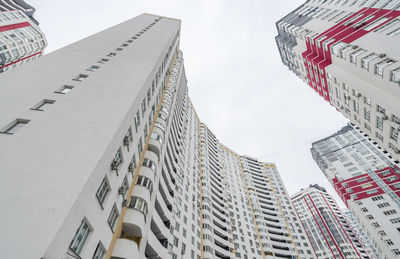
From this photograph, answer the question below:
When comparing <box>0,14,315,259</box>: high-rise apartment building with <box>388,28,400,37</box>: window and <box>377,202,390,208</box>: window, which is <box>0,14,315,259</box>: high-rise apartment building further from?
<box>377,202,390,208</box>: window

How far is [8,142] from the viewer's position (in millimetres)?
10609

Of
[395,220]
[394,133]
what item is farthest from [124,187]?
[395,220]

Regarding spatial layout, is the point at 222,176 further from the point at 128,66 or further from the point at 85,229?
the point at 85,229

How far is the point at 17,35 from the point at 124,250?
85.3m

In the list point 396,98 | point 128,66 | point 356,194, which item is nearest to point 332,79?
point 396,98

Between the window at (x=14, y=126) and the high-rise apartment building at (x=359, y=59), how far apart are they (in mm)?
33757

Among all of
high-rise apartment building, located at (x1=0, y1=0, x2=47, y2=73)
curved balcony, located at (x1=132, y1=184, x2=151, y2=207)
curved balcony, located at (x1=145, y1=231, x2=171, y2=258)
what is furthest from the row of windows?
high-rise apartment building, located at (x1=0, y1=0, x2=47, y2=73)

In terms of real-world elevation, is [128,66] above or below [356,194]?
below

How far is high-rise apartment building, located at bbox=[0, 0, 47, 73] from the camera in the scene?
2231 inches

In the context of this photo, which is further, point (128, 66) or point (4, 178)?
point (128, 66)

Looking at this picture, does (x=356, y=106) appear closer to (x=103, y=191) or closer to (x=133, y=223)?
(x=133, y=223)

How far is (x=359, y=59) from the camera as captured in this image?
24.3 metres

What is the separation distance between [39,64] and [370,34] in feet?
132

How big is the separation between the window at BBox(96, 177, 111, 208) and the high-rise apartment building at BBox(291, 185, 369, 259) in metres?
106
